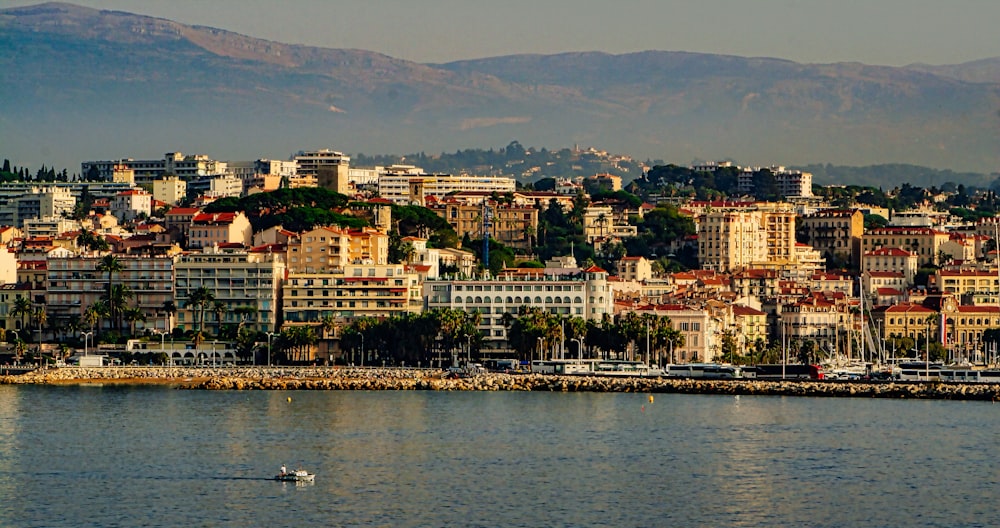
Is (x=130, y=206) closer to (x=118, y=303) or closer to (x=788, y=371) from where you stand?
(x=118, y=303)

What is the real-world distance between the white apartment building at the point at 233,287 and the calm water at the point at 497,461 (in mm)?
21947

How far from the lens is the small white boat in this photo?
4706 cm

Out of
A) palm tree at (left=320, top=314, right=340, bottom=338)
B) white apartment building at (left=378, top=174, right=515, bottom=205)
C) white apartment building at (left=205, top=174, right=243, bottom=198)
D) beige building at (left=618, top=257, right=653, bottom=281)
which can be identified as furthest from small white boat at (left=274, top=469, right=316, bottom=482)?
white apartment building at (left=205, top=174, right=243, bottom=198)

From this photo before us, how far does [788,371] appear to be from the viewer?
8600 centimetres

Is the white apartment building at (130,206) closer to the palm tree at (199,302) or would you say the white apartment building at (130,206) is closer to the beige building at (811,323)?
the palm tree at (199,302)

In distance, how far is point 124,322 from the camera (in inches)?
3915

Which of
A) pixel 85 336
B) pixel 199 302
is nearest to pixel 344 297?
pixel 199 302

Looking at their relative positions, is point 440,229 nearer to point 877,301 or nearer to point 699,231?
point 699,231

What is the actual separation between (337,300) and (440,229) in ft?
110

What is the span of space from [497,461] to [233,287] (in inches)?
1906

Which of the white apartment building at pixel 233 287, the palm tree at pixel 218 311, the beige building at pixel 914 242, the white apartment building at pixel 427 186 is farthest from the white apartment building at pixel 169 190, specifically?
the palm tree at pixel 218 311

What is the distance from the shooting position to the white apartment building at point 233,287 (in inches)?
3848

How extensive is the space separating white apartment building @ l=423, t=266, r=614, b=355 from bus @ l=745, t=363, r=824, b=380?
1266cm

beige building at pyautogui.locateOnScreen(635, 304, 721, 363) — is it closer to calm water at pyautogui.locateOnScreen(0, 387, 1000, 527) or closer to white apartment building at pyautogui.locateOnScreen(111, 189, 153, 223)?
calm water at pyautogui.locateOnScreen(0, 387, 1000, 527)
